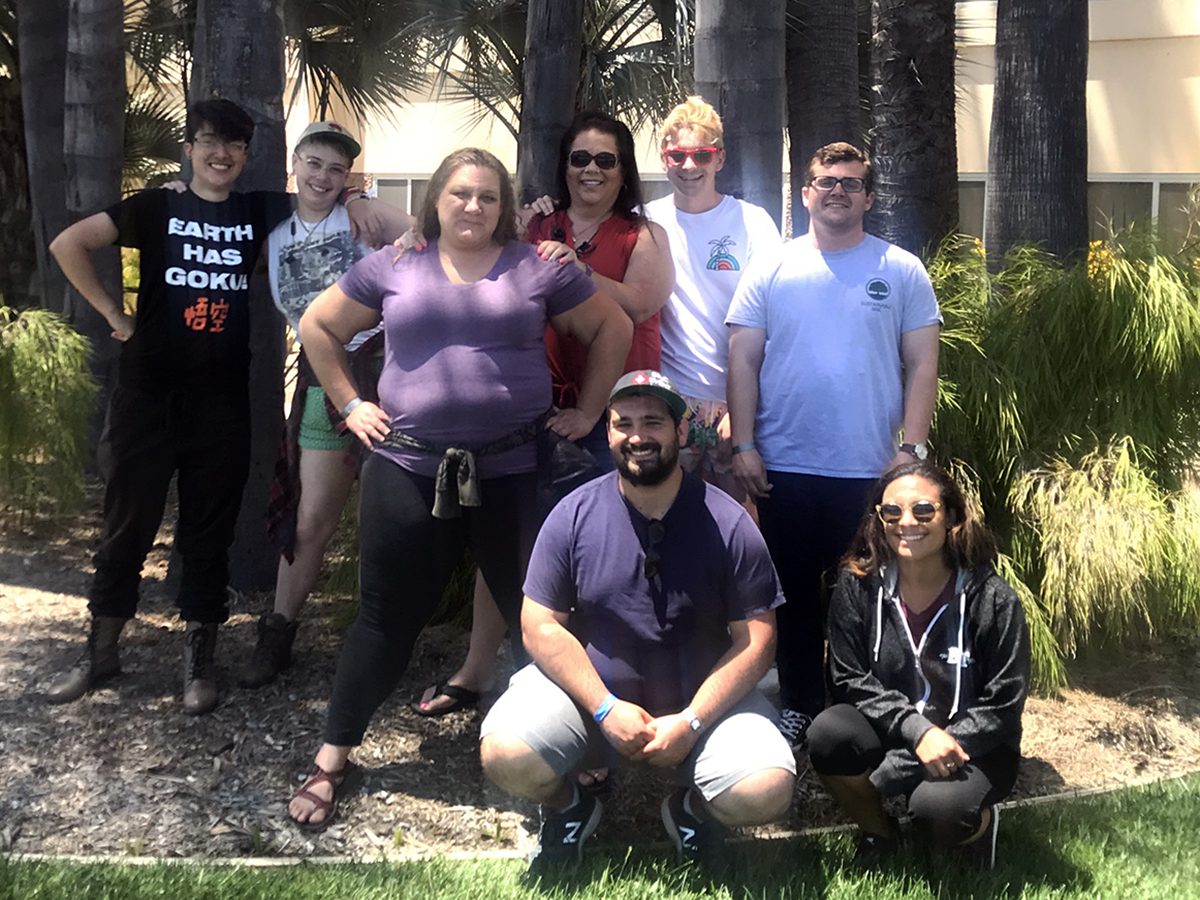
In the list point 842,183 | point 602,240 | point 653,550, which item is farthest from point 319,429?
point 842,183

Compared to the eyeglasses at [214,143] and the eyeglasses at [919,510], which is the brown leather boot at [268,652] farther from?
the eyeglasses at [919,510]

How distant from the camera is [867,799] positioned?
11.7 feet

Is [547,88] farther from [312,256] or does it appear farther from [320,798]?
[320,798]

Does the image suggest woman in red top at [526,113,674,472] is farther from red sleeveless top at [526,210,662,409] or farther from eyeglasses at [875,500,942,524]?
eyeglasses at [875,500,942,524]

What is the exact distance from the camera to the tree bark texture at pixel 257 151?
514 cm

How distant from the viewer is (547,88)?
5.70 meters

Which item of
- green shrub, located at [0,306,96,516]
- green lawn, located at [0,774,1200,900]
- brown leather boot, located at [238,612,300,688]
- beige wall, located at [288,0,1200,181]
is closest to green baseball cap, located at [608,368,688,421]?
green lawn, located at [0,774,1200,900]

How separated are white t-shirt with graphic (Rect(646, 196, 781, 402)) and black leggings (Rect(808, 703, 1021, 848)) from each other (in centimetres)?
114

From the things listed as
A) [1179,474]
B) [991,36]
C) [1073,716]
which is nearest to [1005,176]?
[1179,474]

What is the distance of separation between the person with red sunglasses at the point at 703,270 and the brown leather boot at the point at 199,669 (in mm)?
1827

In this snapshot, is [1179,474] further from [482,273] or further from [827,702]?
[482,273]

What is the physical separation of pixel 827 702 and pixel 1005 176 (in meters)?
4.03

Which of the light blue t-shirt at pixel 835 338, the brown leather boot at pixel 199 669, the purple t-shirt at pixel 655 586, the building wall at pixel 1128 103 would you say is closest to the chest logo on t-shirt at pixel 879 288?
the light blue t-shirt at pixel 835 338

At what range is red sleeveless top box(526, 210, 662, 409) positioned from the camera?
12.5ft
